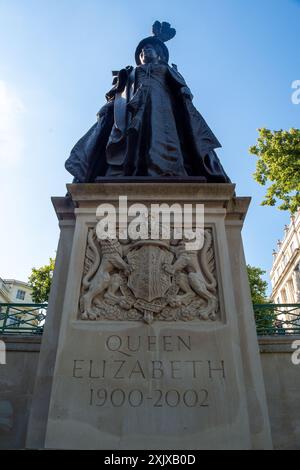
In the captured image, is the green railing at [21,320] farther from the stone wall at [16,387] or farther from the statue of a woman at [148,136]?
the statue of a woman at [148,136]

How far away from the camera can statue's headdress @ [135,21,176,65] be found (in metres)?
9.11

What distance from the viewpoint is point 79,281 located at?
4746 millimetres

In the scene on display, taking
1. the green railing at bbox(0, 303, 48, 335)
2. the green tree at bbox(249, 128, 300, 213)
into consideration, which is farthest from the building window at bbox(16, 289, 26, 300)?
the green railing at bbox(0, 303, 48, 335)

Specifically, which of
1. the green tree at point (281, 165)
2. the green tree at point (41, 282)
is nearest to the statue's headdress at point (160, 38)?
the green tree at point (281, 165)

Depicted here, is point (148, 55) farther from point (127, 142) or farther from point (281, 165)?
point (281, 165)

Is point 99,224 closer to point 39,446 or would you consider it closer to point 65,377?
point 65,377

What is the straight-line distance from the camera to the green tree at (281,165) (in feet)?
59.0

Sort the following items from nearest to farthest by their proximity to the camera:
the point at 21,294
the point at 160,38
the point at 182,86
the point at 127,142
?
1. the point at 127,142
2. the point at 182,86
3. the point at 160,38
4. the point at 21,294

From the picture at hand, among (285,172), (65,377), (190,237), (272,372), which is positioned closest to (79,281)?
(65,377)

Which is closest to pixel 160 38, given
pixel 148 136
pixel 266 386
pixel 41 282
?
pixel 148 136

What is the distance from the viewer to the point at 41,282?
1117 inches

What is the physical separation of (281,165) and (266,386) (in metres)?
14.8

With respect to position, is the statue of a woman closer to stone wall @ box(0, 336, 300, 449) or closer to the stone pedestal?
the stone pedestal

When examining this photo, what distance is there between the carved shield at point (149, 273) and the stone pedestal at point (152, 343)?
14mm
